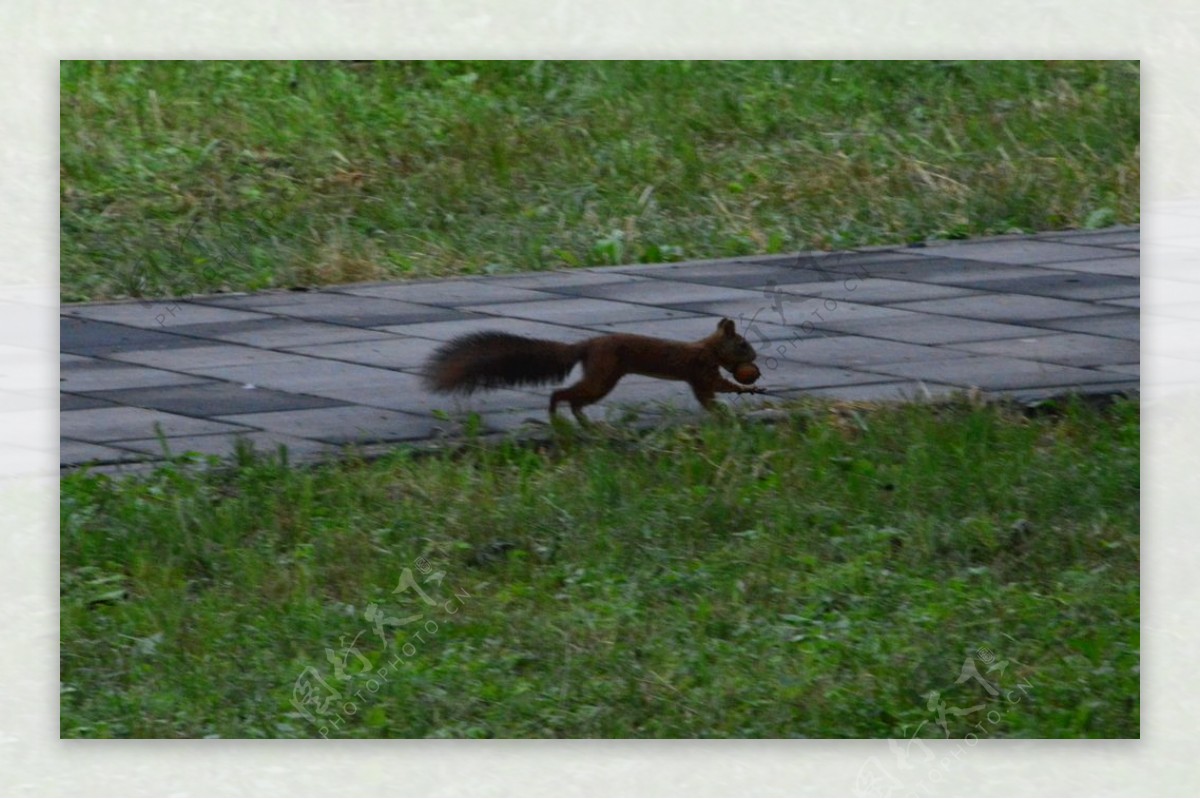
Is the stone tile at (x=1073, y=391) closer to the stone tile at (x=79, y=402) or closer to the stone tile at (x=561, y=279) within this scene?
the stone tile at (x=561, y=279)

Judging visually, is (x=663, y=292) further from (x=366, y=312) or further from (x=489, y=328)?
(x=366, y=312)

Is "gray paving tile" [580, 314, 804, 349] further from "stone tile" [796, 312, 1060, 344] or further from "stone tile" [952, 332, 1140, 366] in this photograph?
"stone tile" [952, 332, 1140, 366]

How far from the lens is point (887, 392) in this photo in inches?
A: 244

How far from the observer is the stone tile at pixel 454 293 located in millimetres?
7512

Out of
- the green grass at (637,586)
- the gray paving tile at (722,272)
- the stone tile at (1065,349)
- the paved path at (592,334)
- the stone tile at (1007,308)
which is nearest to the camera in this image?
the green grass at (637,586)

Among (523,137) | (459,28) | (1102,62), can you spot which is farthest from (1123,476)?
(523,137)

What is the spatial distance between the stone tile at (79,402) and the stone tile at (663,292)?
6.86 ft

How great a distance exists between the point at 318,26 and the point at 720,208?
11.4 feet

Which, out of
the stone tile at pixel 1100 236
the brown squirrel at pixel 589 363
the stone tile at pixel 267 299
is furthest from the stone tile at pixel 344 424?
the stone tile at pixel 1100 236

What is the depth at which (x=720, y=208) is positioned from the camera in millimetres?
8375

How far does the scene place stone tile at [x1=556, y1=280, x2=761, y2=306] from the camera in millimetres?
7516

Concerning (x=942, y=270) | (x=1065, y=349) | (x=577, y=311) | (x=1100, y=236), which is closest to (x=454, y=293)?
(x=577, y=311)

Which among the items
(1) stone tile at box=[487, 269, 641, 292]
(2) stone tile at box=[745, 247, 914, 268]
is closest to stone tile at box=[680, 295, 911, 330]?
(2) stone tile at box=[745, 247, 914, 268]

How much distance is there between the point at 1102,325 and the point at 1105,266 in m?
0.82
